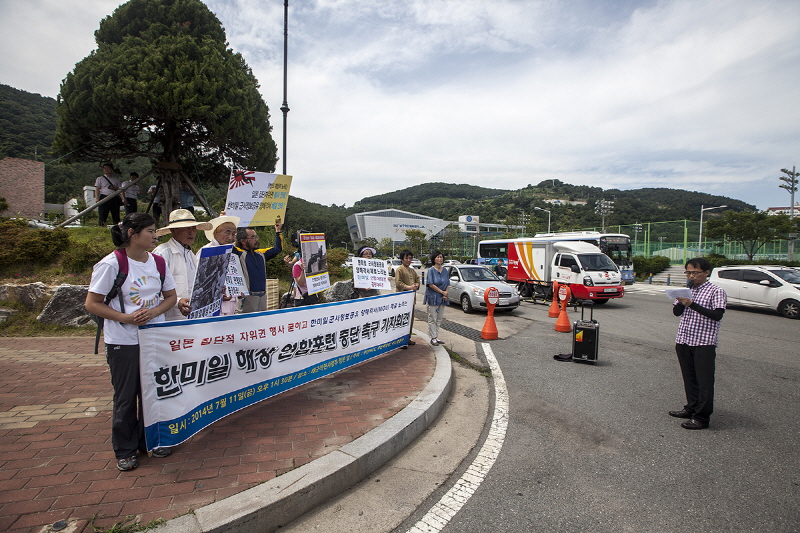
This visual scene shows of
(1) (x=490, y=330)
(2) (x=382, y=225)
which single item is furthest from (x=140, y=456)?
(2) (x=382, y=225)

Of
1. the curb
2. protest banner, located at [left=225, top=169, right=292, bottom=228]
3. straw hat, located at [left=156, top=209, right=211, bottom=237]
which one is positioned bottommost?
the curb

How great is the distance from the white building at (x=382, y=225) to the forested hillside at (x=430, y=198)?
14.2ft

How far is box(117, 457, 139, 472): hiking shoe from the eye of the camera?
289 cm

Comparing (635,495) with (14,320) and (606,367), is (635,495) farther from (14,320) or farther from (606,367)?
(14,320)

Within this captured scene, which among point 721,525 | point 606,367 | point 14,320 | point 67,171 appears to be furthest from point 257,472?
point 67,171

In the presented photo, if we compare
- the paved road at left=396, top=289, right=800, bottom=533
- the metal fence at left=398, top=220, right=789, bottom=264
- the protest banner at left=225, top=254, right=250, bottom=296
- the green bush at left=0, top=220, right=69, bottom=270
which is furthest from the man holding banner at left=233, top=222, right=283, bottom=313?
the metal fence at left=398, top=220, right=789, bottom=264

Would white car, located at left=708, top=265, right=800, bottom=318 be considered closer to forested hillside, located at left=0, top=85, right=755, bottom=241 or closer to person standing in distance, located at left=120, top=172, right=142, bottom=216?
forested hillside, located at left=0, top=85, right=755, bottom=241

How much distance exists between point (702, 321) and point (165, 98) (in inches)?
456

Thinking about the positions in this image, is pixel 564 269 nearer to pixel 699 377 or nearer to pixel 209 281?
pixel 699 377

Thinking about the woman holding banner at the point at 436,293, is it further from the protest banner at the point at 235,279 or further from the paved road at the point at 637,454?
the protest banner at the point at 235,279

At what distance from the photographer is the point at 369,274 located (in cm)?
722

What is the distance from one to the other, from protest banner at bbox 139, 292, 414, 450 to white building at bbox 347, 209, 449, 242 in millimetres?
95459

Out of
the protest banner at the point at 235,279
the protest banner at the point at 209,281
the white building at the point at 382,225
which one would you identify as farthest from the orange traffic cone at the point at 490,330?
the white building at the point at 382,225

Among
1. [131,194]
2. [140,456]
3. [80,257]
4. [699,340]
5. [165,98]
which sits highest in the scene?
[165,98]
